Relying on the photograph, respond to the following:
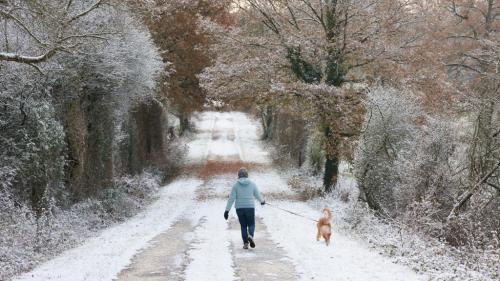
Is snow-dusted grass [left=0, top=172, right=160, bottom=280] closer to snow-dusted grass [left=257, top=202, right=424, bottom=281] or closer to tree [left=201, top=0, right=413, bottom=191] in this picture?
snow-dusted grass [left=257, top=202, right=424, bottom=281]

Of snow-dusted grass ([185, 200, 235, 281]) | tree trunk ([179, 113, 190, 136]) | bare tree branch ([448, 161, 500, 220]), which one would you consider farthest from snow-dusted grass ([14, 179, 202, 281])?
tree trunk ([179, 113, 190, 136])

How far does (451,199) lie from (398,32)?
10087mm

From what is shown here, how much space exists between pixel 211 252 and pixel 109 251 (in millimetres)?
2345

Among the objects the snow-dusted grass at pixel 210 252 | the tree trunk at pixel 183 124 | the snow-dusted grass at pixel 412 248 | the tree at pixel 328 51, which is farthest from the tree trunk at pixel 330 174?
the tree trunk at pixel 183 124

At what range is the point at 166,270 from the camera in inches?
423

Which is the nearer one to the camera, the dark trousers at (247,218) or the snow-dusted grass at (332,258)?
the snow-dusted grass at (332,258)

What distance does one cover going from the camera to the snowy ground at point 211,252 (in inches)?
408

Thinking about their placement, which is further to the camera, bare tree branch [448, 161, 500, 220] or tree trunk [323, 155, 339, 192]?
tree trunk [323, 155, 339, 192]

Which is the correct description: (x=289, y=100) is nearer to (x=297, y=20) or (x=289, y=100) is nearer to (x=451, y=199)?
(x=297, y=20)

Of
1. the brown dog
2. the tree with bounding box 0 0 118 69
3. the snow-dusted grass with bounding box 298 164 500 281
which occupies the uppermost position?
the tree with bounding box 0 0 118 69

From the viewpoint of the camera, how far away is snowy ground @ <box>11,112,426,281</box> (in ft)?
34.0

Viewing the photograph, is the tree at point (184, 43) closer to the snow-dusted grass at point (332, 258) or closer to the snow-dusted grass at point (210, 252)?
the snow-dusted grass at point (210, 252)

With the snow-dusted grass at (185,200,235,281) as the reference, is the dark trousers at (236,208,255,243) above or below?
above

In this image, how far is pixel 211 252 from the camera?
12719 millimetres
